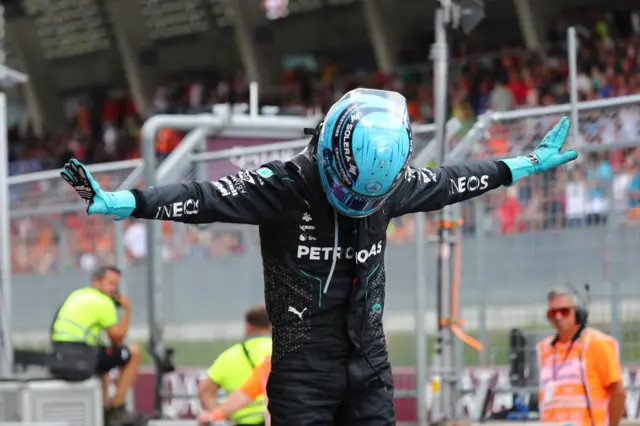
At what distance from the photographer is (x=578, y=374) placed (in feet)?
24.0

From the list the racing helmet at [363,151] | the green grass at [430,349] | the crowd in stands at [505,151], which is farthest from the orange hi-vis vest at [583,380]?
the racing helmet at [363,151]

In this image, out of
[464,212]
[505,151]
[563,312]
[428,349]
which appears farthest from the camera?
[428,349]

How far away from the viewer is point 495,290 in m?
9.62

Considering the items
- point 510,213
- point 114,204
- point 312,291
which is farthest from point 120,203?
point 510,213

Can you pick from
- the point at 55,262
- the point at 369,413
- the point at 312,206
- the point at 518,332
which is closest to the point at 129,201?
the point at 312,206

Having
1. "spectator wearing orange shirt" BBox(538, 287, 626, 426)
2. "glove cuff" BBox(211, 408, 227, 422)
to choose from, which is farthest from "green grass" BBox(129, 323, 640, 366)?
"glove cuff" BBox(211, 408, 227, 422)

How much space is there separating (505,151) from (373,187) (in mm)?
5325

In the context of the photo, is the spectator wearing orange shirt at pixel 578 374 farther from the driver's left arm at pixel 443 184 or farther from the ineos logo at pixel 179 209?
the ineos logo at pixel 179 209

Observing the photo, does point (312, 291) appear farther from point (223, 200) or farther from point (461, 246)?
point (461, 246)

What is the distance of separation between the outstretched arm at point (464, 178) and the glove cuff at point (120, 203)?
1.00 metres

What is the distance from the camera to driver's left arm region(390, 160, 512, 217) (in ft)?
15.8

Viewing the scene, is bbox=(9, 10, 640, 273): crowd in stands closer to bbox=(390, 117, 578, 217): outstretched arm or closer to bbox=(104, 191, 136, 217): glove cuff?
bbox=(390, 117, 578, 217): outstretched arm

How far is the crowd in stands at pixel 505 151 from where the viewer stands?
29.2ft

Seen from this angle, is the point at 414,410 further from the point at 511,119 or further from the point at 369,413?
the point at 369,413
